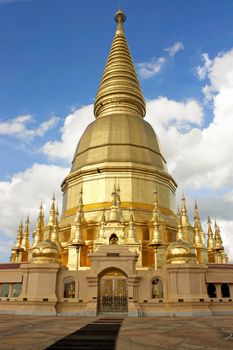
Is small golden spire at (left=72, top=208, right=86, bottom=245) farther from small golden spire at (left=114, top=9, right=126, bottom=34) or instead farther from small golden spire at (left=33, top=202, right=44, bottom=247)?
small golden spire at (left=114, top=9, right=126, bottom=34)

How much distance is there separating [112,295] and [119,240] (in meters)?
7.31

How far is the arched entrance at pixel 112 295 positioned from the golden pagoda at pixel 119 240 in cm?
6

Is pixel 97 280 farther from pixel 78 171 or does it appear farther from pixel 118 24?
pixel 118 24

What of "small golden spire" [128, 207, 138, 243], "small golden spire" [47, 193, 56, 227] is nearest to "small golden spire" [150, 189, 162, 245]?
"small golden spire" [128, 207, 138, 243]

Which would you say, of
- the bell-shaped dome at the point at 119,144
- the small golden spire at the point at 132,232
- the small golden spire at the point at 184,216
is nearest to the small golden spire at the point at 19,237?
the bell-shaped dome at the point at 119,144

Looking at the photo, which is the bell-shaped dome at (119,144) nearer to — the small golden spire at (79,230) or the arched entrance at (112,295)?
the small golden spire at (79,230)

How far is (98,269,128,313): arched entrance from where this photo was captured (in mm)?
21155

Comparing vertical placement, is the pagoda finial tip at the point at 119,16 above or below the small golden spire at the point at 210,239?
above

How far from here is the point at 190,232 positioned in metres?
35.3

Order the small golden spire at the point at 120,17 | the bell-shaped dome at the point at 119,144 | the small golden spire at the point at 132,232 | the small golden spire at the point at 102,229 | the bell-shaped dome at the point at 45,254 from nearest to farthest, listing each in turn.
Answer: the bell-shaped dome at the point at 45,254 → the small golden spire at the point at 102,229 → the small golden spire at the point at 132,232 → the bell-shaped dome at the point at 119,144 → the small golden spire at the point at 120,17

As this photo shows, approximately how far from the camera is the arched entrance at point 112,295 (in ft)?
69.4

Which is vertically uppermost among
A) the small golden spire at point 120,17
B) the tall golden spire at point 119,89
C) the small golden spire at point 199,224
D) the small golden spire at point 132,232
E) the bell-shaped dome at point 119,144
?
Result: the small golden spire at point 120,17

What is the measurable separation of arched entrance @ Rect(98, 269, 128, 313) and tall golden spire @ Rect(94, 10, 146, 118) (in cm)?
2525

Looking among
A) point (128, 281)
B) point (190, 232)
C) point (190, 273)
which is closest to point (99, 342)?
point (128, 281)
